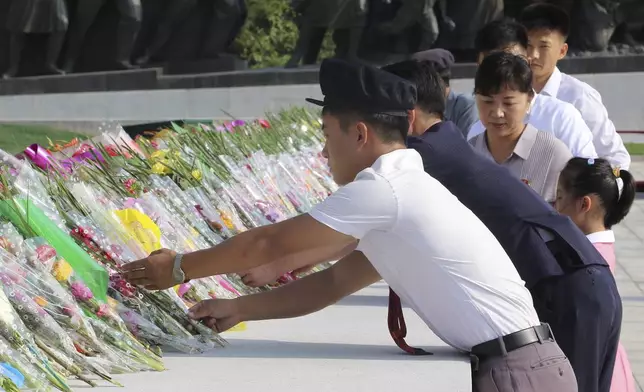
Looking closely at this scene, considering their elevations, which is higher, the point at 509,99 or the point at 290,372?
the point at 509,99

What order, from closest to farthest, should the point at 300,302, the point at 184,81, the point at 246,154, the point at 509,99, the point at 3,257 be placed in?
the point at 3,257
the point at 300,302
the point at 509,99
the point at 246,154
the point at 184,81

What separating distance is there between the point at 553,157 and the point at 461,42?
49.8ft

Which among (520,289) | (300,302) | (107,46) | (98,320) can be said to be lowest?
(107,46)

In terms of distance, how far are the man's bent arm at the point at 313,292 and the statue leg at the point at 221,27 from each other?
15446mm

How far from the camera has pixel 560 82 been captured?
448 cm

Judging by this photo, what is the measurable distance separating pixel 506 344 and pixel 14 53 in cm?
1556

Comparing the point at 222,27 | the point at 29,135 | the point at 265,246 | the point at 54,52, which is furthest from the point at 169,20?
the point at 265,246

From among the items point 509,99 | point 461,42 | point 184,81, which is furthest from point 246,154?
point 461,42

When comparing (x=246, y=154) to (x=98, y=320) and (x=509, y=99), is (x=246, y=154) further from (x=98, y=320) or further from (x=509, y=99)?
(x=98, y=320)

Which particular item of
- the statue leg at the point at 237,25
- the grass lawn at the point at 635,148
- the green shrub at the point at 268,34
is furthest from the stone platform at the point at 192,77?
the green shrub at the point at 268,34

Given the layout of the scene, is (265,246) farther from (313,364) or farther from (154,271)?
(313,364)

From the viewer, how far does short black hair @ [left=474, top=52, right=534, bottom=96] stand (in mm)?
3516

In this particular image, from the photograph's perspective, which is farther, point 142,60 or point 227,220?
point 142,60

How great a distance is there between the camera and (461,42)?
18.6 meters
